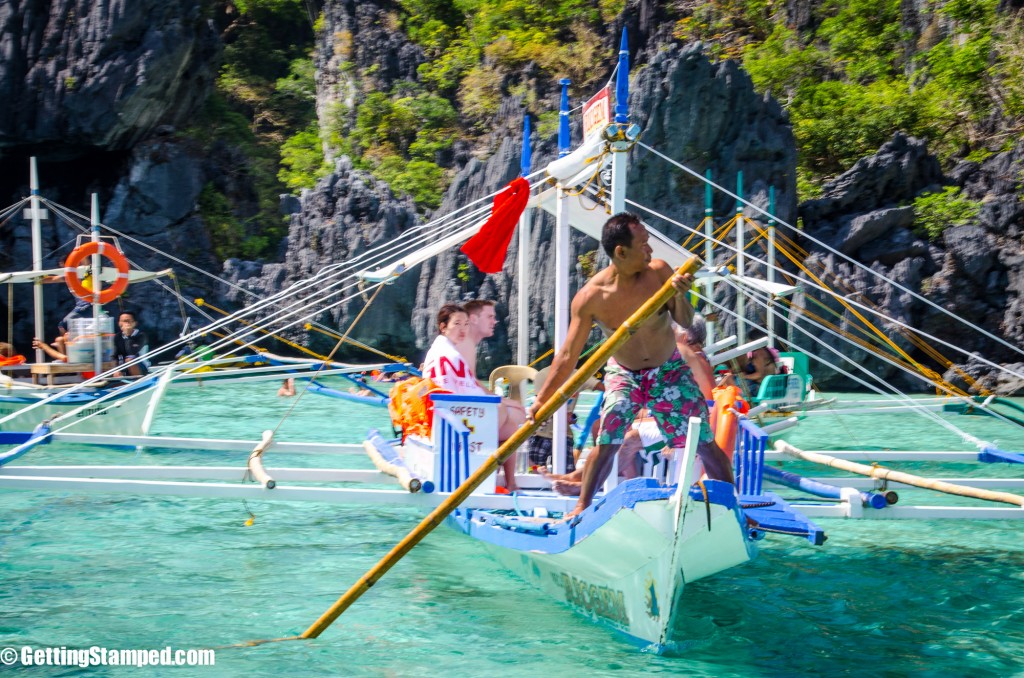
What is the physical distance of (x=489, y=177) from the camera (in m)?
23.9

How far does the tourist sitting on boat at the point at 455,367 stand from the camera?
21.8 feet

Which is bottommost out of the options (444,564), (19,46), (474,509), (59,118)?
(444,564)

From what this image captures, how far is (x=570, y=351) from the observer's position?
4.87 metres

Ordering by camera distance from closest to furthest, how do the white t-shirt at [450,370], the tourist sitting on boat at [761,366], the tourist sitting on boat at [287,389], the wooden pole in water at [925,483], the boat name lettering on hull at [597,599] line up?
1. the boat name lettering on hull at [597,599]
2. the wooden pole in water at [925,483]
3. the white t-shirt at [450,370]
4. the tourist sitting on boat at [761,366]
5. the tourist sitting on boat at [287,389]

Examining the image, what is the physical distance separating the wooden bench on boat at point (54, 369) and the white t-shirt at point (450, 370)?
10.1 meters

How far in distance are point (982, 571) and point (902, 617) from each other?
1.44 metres

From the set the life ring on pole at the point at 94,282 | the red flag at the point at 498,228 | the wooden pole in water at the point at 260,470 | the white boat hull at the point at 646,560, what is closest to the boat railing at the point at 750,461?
the white boat hull at the point at 646,560

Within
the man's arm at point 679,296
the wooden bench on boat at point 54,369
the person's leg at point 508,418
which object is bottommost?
the wooden bench on boat at point 54,369

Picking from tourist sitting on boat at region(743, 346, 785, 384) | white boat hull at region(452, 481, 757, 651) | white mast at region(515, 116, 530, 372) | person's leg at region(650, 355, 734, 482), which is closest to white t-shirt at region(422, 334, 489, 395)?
white mast at region(515, 116, 530, 372)

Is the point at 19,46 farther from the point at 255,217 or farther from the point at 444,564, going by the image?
the point at 444,564

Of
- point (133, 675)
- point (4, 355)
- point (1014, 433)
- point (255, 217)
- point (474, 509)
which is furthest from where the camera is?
point (255, 217)

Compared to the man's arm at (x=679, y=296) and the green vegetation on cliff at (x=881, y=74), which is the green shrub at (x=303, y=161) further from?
the man's arm at (x=679, y=296)

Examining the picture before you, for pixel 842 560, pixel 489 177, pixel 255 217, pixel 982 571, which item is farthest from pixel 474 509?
pixel 255 217

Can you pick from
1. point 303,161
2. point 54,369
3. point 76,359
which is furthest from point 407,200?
point 54,369
